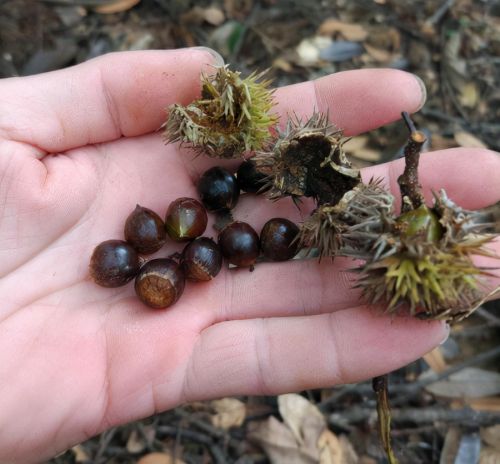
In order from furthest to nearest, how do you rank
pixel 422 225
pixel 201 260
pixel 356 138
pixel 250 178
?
pixel 356 138 < pixel 250 178 < pixel 201 260 < pixel 422 225

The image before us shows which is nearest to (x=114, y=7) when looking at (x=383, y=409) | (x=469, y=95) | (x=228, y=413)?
(x=469, y=95)

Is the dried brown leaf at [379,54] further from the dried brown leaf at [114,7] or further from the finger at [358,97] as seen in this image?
the dried brown leaf at [114,7]

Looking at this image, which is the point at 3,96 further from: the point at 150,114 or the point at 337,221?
the point at 337,221

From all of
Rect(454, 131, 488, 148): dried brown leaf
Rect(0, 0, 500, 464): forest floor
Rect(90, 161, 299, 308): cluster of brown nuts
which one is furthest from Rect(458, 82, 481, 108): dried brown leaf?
Rect(90, 161, 299, 308): cluster of brown nuts

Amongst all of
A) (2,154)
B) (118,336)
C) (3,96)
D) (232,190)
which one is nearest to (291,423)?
(118,336)

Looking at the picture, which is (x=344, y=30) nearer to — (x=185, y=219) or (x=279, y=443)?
(x=185, y=219)

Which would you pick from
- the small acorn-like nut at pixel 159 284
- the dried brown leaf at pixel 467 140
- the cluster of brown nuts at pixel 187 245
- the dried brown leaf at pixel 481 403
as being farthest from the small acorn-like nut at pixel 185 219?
the dried brown leaf at pixel 467 140
